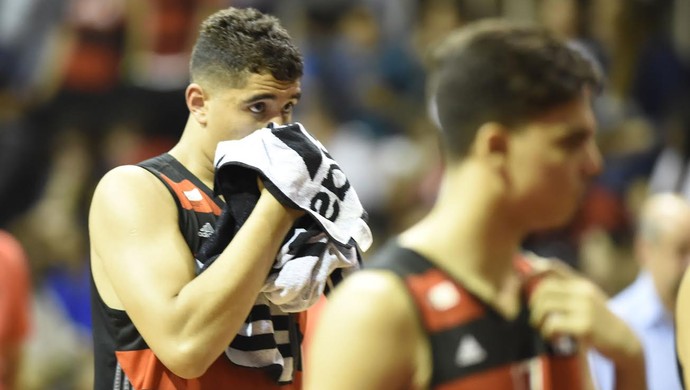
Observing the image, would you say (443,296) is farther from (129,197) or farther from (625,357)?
(129,197)

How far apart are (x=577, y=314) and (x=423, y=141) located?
276 inches

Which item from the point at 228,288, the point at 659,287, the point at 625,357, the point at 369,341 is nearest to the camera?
the point at 369,341

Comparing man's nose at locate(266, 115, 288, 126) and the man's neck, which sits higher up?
man's nose at locate(266, 115, 288, 126)

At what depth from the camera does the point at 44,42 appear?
370 inches

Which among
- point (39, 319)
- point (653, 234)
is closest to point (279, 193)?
point (653, 234)

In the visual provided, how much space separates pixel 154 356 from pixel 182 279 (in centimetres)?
28

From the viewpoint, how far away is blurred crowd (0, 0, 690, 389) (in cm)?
836

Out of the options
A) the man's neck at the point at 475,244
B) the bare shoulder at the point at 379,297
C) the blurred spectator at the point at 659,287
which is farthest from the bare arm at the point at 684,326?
the blurred spectator at the point at 659,287

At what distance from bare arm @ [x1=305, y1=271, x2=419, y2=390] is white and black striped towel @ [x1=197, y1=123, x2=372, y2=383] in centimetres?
70

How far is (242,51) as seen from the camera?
10.6 ft

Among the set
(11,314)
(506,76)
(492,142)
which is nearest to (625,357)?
(492,142)

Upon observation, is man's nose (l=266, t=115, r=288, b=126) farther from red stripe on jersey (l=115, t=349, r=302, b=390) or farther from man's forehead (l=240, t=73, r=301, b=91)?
red stripe on jersey (l=115, t=349, r=302, b=390)

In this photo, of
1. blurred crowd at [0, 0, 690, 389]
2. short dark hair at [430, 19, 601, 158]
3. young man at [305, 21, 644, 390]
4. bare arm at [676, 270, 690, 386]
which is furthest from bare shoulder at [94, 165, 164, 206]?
blurred crowd at [0, 0, 690, 389]

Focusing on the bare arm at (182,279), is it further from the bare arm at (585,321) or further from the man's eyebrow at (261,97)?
the bare arm at (585,321)
